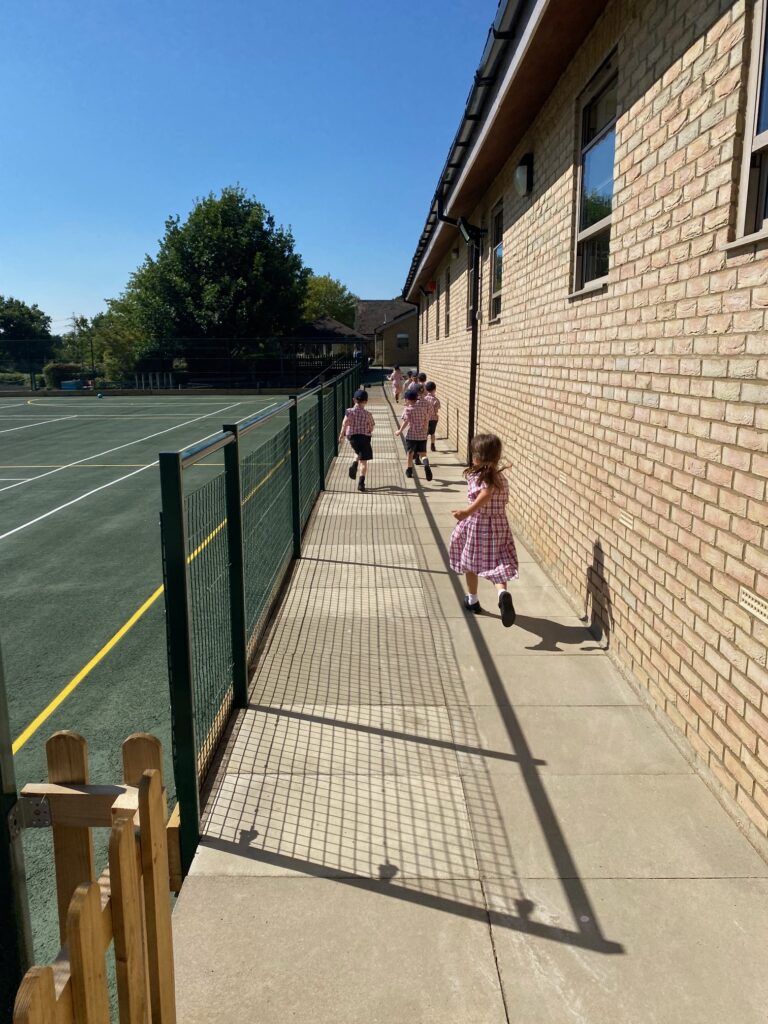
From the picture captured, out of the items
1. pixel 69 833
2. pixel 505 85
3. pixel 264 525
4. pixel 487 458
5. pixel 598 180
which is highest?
pixel 505 85

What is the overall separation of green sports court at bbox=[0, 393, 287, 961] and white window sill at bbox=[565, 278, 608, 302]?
4.22 metres

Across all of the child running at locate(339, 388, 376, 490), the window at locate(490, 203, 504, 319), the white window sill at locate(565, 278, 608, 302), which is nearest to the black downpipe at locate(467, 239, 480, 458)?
the window at locate(490, 203, 504, 319)

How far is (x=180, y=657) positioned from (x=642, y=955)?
2.10 meters

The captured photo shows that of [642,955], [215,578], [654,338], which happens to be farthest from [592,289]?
[642,955]

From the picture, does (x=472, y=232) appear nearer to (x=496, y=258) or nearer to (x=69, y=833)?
(x=496, y=258)

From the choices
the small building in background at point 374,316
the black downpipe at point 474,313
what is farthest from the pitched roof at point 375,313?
the black downpipe at point 474,313

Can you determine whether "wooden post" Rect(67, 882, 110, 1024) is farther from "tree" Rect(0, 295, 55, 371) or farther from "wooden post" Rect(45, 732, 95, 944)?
"tree" Rect(0, 295, 55, 371)

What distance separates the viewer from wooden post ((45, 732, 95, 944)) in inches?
70.3

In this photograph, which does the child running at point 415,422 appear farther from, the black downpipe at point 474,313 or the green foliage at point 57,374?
the green foliage at point 57,374

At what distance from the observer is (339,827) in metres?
3.45

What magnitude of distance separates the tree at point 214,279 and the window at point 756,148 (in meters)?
46.4

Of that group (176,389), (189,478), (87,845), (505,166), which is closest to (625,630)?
(87,845)

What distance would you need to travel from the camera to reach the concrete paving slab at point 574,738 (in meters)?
3.92

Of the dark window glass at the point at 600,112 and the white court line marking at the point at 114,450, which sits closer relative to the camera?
the dark window glass at the point at 600,112
